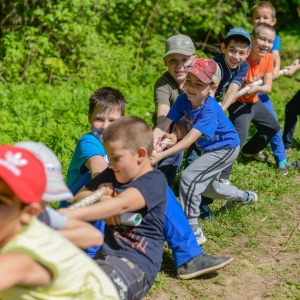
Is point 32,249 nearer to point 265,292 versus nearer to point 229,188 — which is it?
point 265,292

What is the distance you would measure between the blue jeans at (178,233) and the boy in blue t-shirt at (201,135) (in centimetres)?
43

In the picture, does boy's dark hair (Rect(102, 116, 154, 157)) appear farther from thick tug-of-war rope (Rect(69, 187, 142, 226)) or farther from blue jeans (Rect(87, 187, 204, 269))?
blue jeans (Rect(87, 187, 204, 269))

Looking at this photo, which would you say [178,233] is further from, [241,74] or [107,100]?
[241,74]

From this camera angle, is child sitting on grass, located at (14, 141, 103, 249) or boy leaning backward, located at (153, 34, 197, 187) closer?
child sitting on grass, located at (14, 141, 103, 249)

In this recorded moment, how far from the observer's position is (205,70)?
4816 mm

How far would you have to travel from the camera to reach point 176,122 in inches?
201

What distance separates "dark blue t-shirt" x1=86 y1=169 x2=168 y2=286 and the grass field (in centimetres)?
77

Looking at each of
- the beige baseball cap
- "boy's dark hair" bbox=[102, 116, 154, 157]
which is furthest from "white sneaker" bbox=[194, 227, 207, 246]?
the beige baseball cap

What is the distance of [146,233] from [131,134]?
1.83ft

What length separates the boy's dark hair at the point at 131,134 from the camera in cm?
355

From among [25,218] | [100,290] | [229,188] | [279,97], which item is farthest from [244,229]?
[279,97]

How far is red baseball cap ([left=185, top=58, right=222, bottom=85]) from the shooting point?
478 cm

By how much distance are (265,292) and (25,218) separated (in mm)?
2378

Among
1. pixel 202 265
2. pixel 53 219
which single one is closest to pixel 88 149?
pixel 202 265
